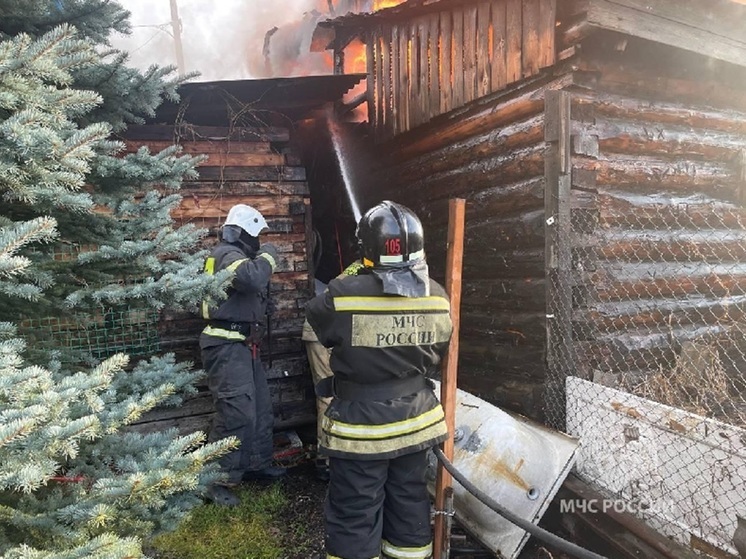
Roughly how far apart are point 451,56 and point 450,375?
430 centimetres

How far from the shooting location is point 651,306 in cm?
525

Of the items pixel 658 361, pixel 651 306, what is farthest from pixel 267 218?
pixel 658 361

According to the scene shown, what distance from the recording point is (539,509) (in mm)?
3453

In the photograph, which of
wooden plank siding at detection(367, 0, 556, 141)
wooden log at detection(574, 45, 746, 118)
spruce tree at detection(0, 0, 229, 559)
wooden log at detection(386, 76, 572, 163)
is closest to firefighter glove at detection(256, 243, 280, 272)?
spruce tree at detection(0, 0, 229, 559)

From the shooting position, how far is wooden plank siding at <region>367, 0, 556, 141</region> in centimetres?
480

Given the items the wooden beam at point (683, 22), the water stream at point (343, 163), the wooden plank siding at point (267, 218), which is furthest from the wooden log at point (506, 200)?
the water stream at point (343, 163)

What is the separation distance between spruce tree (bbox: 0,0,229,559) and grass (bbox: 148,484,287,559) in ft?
5.37

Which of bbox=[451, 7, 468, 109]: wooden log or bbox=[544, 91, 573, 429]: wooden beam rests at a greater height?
bbox=[451, 7, 468, 109]: wooden log

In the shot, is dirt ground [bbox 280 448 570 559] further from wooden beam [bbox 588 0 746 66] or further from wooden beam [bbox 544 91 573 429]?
wooden beam [bbox 588 0 746 66]

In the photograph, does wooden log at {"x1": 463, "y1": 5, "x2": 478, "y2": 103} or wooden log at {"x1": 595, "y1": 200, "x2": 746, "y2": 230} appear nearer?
wooden log at {"x1": 595, "y1": 200, "x2": 746, "y2": 230}

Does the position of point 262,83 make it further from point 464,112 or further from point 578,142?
point 578,142

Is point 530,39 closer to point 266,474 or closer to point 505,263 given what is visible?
point 505,263

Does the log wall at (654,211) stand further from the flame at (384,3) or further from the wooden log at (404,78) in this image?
the flame at (384,3)

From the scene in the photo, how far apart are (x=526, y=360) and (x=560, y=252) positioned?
117 centimetres
